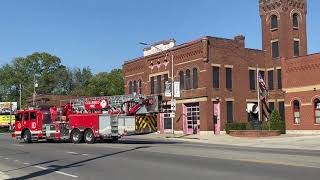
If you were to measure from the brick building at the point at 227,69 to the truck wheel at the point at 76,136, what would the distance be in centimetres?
1659

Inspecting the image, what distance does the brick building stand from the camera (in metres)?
48.8

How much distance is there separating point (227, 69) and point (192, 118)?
611 centimetres

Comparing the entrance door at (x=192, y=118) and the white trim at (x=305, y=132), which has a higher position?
the entrance door at (x=192, y=118)

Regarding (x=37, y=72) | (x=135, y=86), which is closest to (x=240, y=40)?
(x=135, y=86)

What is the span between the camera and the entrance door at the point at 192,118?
49.8 meters

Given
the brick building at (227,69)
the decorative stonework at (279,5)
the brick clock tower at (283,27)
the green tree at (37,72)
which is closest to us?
the brick building at (227,69)

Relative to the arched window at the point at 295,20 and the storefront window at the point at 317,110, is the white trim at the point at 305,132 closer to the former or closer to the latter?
the storefront window at the point at 317,110

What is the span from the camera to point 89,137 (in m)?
34.0

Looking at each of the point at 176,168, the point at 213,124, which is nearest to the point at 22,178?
the point at 176,168

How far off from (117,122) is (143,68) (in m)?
26.3

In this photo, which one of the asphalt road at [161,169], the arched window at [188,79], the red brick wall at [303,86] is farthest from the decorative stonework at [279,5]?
the asphalt road at [161,169]

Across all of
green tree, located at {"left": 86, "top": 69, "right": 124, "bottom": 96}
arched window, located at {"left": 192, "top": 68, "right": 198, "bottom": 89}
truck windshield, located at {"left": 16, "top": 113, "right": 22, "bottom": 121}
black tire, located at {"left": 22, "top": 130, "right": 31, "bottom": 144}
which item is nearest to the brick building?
arched window, located at {"left": 192, "top": 68, "right": 198, "bottom": 89}

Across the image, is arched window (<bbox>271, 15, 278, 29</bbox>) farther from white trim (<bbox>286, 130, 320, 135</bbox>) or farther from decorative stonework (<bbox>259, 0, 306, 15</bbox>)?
white trim (<bbox>286, 130, 320, 135</bbox>)

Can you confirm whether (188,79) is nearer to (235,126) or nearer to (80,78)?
(235,126)
